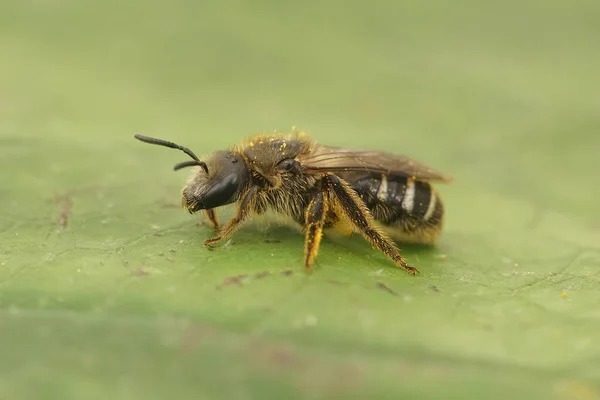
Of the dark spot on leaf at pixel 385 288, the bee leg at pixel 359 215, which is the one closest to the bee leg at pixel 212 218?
the bee leg at pixel 359 215

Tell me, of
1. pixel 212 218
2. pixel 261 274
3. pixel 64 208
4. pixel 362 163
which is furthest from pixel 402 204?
pixel 64 208

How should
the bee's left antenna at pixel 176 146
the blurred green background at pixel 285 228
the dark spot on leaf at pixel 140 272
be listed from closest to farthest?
1. the blurred green background at pixel 285 228
2. the dark spot on leaf at pixel 140 272
3. the bee's left antenna at pixel 176 146

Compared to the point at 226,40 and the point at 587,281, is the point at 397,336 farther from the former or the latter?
the point at 226,40

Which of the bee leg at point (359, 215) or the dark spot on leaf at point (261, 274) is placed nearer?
the dark spot on leaf at point (261, 274)

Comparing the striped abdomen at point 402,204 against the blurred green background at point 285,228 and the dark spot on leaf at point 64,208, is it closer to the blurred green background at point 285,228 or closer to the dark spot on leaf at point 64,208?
the blurred green background at point 285,228

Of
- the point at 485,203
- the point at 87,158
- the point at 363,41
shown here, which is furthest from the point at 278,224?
the point at 363,41

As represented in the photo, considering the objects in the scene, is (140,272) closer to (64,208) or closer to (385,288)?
(385,288)
